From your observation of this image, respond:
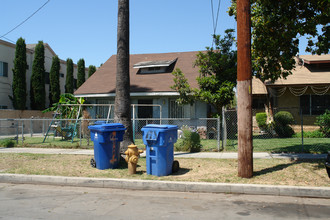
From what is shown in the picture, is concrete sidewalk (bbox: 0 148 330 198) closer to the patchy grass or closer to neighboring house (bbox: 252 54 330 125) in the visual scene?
the patchy grass

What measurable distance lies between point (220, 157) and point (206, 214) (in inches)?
218

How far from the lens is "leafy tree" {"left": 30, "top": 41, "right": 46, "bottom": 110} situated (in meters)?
27.9

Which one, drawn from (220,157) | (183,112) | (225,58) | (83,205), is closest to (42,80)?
(183,112)

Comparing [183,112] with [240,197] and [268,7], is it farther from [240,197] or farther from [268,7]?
[240,197]

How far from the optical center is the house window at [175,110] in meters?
18.1

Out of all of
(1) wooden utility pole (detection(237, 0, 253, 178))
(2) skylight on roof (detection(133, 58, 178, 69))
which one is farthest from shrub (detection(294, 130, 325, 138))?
(1) wooden utility pole (detection(237, 0, 253, 178))

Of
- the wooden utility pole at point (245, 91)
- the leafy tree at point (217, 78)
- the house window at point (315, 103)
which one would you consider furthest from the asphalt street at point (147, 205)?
the house window at point (315, 103)

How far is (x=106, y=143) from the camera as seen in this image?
8.71m

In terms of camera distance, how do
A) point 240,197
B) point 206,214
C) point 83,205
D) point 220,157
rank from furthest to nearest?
point 220,157, point 240,197, point 83,205, point 206,214

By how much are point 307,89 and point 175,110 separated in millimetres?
8364

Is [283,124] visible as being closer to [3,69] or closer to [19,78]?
[19,78]

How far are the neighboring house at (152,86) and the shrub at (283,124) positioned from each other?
4.22 m

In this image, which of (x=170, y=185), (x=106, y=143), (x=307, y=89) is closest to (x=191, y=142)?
(x=106, y=143)

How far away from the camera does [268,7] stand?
32.0 feet
